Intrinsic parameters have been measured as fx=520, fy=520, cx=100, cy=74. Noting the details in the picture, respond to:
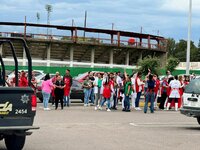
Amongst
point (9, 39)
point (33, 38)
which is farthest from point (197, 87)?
point (33, 38)

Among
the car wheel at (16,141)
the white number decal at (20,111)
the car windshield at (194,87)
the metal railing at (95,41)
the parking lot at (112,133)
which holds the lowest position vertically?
the parking lot at (112,133)

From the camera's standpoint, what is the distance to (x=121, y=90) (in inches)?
1000

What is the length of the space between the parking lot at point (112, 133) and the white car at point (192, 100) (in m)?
0.55

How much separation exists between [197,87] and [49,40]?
4887 centimetres

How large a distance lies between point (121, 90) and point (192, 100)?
9561 millimetres

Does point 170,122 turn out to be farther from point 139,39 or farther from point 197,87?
point 139,39

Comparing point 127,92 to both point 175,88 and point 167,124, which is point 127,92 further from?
point 167,124

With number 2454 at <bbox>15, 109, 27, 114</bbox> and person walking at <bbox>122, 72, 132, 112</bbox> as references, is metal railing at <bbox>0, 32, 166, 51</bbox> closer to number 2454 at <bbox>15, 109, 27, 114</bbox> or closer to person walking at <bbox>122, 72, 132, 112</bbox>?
person walking at <bbox>122, 72, 132, 112</bbox>

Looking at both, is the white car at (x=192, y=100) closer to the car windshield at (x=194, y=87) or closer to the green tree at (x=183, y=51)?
the car windshield at (x=194, y=87)

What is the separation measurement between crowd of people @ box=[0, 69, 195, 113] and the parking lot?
3001 mm

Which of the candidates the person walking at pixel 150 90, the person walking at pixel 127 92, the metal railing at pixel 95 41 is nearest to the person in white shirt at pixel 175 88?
the person walking at pixel 150 90

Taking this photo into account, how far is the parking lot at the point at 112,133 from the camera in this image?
1187 centimetres

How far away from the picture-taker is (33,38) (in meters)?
63.2

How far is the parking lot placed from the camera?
11.9m
